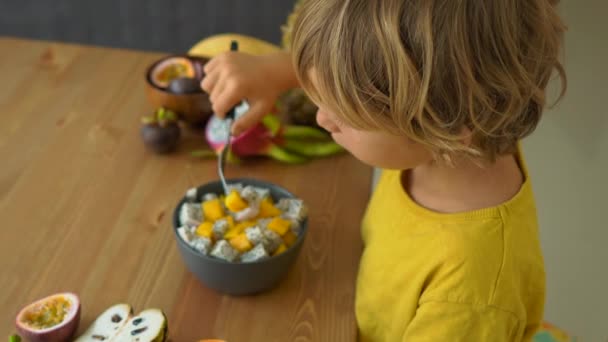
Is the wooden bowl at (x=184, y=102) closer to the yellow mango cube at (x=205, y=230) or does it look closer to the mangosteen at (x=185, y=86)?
the mangosteen at (x=185, y=86)

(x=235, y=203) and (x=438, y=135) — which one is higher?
(x=438, y=135)

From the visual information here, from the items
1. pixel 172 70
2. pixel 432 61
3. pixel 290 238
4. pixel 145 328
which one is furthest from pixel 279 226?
pixel 172 70

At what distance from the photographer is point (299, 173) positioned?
103 cm

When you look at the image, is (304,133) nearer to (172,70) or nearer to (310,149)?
(310,149)

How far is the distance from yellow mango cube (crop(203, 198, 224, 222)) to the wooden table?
77 mm

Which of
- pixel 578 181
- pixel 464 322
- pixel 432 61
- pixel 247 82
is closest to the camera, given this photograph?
pixel 432 61

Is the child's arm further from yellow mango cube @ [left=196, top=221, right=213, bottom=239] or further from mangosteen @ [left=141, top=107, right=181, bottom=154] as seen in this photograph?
mangosteen @ [left=141, top=107, right=181, bottom=154]

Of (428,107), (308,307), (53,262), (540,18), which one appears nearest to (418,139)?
(428,107)

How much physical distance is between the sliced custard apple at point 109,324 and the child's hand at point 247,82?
309mm

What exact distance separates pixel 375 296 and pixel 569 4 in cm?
64

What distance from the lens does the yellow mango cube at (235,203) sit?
840mm

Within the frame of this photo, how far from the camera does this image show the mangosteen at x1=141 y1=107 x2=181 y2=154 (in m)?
1.03

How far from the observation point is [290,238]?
2.70ft

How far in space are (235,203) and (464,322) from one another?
309 mm
